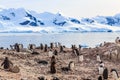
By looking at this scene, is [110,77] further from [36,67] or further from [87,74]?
[36,67]

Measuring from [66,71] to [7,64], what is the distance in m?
3.71

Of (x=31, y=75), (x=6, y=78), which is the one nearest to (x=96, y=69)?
(x=31, y=75)

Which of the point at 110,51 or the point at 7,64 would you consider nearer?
the point at 7,64

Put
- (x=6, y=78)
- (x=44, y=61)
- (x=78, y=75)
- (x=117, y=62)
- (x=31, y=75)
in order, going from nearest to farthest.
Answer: (x=6, y=78) < (x=31, y=75) < (x=78, y=75) < (x=44, y=61) < (x=117, y=62)

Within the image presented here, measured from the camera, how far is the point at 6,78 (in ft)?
62.5

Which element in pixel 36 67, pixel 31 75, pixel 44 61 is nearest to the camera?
pixel 31 75

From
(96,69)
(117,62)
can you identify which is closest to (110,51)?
(117,62)

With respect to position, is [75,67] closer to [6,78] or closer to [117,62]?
[117,62]

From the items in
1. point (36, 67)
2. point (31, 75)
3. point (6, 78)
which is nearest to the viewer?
point (6, 78)

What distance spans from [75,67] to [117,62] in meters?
5.06

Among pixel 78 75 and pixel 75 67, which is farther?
pixel 75 67

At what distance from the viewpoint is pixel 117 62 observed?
98.4ft

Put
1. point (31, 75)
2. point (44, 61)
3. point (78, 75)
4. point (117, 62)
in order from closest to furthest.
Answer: point (31, 75) < point (78, 75) < point (44, 61) < point (117, 62)

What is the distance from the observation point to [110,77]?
22375 mm
